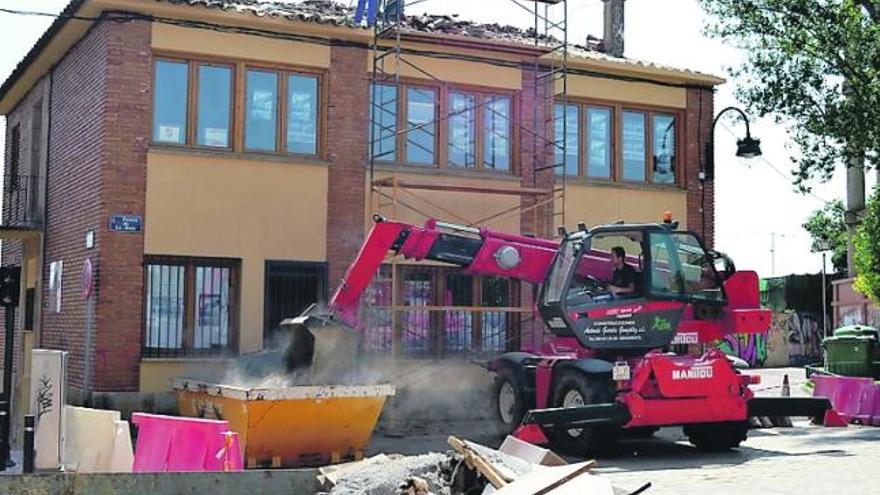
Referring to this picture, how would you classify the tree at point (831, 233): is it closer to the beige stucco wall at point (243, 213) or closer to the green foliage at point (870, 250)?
the green foliage at point (870, 250)

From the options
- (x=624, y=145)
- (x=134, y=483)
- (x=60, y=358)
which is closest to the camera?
(x=134, y=483)

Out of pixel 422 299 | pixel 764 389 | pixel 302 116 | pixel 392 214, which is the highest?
pixel 302 116

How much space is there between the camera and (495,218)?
18422 millimetres

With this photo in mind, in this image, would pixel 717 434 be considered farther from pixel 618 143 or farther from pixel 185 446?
pixel 618 143

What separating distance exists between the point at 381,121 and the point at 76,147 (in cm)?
492

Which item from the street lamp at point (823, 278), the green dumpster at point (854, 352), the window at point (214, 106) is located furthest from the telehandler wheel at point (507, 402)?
the street lamp at point (823, 278)

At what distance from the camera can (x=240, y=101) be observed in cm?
1677

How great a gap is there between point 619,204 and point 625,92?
2056 millimetres

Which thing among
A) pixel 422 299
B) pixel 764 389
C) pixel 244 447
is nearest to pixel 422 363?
pixel 422 299

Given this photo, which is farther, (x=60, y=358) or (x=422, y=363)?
(x=422, y=363)

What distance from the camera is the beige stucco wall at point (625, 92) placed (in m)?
19.4

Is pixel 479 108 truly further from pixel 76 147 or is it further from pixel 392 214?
pixel 76 147

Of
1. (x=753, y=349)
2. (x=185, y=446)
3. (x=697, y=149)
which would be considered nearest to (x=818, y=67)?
(x=697, y=149)

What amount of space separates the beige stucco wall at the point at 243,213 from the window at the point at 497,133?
318 cm
